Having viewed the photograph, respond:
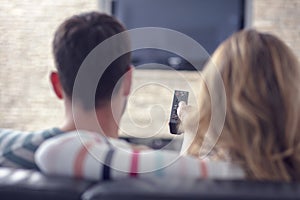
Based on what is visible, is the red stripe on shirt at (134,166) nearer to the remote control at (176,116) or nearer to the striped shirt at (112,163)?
the striped shirt at (112,163)

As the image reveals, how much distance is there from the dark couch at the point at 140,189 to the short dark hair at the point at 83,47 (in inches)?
13.6

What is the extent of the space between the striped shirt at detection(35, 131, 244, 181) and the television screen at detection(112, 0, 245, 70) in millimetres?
2729

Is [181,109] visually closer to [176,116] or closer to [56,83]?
[176,116]

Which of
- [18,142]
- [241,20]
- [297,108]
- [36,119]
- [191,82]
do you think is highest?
[297,108]

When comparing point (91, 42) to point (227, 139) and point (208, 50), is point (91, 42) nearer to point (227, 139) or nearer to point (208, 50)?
point (227, 139)

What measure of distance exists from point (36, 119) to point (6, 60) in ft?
1.75

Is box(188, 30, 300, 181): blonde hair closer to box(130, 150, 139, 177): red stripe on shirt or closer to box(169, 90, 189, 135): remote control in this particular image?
box(130, 150, 139, 177): red stripe on shirt

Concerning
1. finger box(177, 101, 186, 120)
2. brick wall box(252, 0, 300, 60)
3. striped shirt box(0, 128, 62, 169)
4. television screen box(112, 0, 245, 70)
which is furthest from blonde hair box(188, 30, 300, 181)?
brick wall box(252, 0, 300, 60)

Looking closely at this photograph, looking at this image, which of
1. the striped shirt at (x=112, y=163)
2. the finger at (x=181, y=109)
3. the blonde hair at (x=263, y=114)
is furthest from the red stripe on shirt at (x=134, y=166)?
the finger at (x=181, y=109)

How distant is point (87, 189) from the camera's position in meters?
1.26

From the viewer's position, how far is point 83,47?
1.59m

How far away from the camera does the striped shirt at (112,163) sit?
4.28ft

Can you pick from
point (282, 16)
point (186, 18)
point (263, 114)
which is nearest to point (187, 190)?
point (263, 114)

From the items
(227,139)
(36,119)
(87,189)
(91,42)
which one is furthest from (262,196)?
(36,119)
